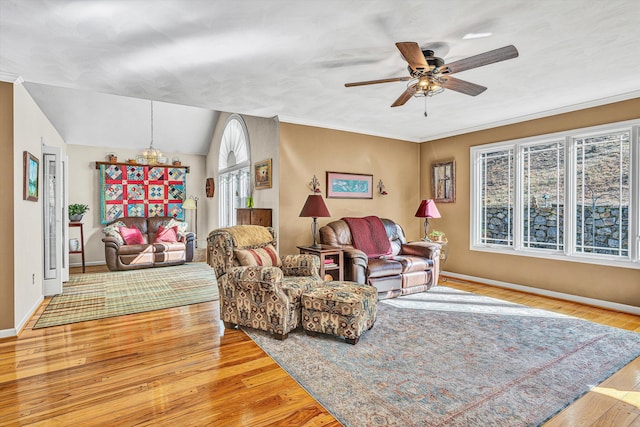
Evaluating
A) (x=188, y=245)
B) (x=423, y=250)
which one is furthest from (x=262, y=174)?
(x=188, y=245)

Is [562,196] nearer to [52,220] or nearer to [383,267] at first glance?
[383,267]

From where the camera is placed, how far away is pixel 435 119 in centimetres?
483

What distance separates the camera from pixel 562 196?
438cm

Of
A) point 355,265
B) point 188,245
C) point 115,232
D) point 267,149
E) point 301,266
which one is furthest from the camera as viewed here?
point 188,245

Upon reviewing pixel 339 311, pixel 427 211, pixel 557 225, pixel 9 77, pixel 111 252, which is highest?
pixel 9 77

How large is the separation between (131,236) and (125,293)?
238cm

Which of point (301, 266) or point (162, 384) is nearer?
point (162, 384)

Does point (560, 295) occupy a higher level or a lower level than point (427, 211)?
lower

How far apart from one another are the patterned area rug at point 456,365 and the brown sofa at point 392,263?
573mm

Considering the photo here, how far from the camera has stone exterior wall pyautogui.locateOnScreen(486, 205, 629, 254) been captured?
392 centimetres

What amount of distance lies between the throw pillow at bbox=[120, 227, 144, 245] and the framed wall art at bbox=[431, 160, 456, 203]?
5654 millimetres

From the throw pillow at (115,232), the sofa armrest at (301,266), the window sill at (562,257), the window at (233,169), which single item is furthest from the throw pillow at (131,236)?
the window sill at (562,257)

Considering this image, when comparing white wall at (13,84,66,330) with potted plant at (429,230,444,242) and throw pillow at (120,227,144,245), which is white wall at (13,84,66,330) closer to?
throw pillow at (120,227,144,245)

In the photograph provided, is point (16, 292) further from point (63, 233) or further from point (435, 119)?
point (435, 119)
